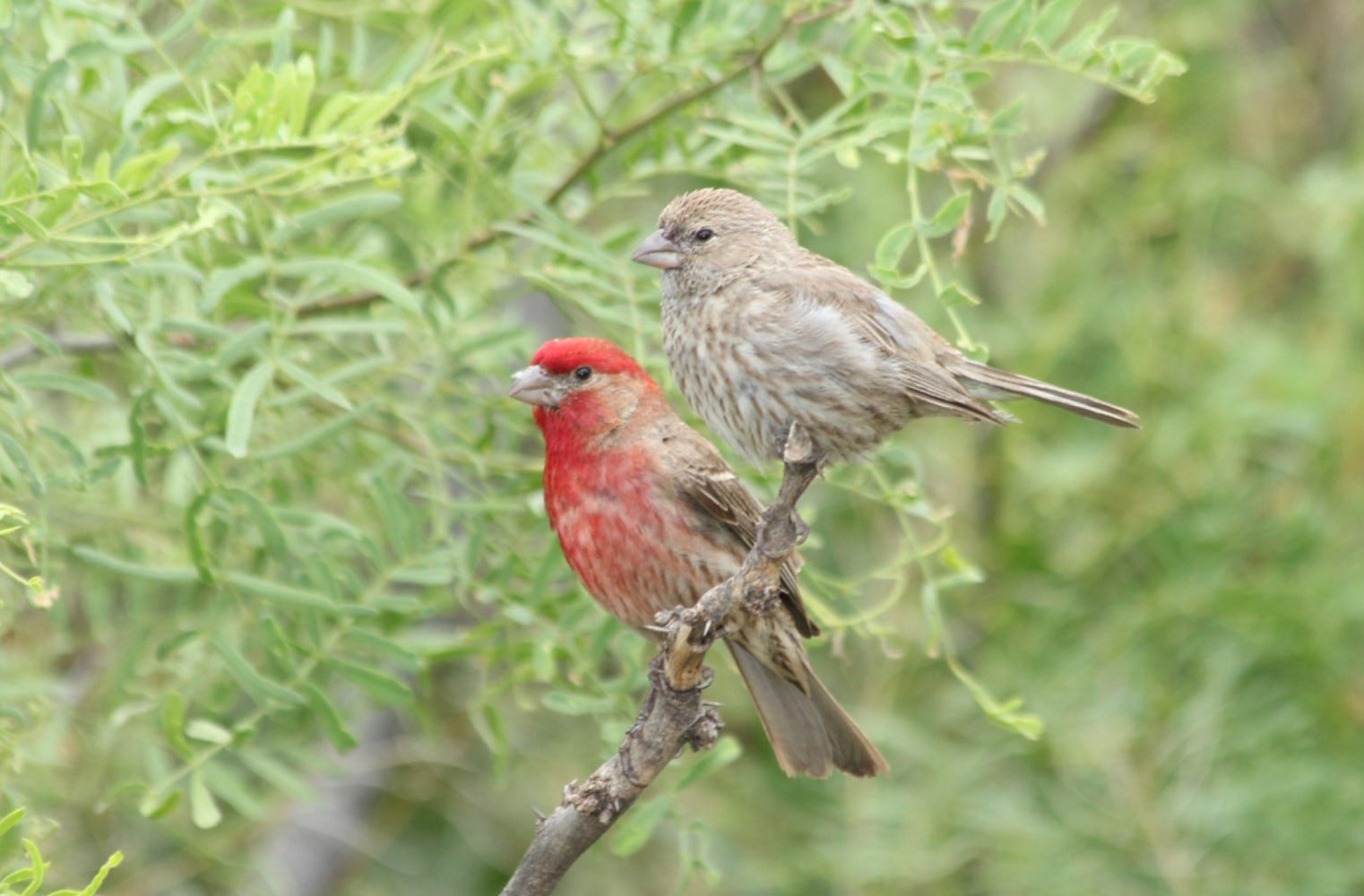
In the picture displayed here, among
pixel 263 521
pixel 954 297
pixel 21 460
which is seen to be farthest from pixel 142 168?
pixel 954 297

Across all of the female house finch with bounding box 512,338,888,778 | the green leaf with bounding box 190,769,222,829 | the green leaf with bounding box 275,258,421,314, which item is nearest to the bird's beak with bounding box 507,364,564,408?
the female house finch with bounding box 512,338,888,778

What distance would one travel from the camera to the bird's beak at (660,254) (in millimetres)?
4340

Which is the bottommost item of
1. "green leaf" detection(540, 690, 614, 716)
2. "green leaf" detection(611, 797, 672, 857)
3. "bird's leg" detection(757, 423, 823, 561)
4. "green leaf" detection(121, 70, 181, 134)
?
"green leaf" detection(611, 797, 672, 857)

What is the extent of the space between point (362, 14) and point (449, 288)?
764 millimetres

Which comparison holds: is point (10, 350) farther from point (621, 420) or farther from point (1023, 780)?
point (1023, 780)

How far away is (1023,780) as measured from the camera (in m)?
6.76

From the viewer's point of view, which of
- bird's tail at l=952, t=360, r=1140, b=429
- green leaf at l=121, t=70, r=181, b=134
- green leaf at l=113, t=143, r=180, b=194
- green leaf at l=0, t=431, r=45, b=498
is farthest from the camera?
bird's tail at l=952, t=360, r=1140, b=429

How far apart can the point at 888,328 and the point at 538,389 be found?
844mm

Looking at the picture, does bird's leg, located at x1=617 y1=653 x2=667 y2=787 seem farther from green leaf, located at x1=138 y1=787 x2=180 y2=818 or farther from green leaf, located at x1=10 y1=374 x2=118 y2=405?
green leaf, located at x1=10 y1=374 x2=118 y2=405

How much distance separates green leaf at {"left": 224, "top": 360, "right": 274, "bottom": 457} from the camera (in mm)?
3474

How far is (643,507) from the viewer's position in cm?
438

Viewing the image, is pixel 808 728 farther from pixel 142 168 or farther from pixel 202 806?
pixel 142 168

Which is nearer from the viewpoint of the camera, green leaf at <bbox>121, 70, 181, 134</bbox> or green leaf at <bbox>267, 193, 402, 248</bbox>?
green leaf at <bbox>121, 70, 181, 134</bbox>

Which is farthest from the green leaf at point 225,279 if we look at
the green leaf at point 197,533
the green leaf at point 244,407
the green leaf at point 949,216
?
the green leaf at point 949,216
